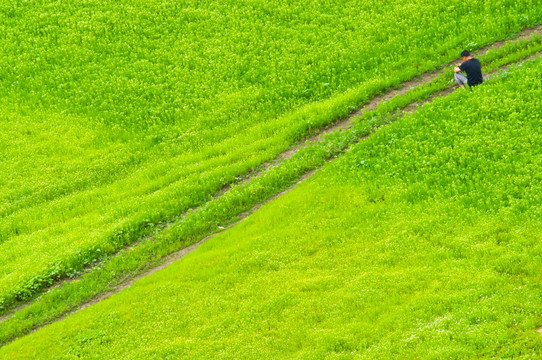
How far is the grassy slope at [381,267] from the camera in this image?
1856cm

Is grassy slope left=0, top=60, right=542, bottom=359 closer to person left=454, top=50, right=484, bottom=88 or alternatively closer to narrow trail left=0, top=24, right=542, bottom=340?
person left=454, top=50, right=484, bottom=88

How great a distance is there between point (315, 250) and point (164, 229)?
26.7ft

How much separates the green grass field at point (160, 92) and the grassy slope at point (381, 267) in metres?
5.56

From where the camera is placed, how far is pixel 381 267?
21922 millimetres

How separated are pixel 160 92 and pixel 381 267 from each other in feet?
75.5

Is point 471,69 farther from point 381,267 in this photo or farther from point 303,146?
point 381,267

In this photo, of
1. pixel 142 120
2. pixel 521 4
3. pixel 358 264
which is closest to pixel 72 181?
pixel 142 120

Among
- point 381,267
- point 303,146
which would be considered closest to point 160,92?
point 303,146

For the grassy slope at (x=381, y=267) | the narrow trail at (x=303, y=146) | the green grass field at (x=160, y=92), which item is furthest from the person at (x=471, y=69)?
the green grass field at (x=160, y=92)

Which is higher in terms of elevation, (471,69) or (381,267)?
(471,69)

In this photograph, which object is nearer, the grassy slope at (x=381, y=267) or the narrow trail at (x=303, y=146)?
the grassy slope at (x=381, y=267)

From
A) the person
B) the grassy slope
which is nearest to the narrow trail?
the grassy slope

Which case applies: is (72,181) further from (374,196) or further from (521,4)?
(521,4)

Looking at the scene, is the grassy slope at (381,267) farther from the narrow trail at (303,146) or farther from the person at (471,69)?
the narrow trail at (303,146)
